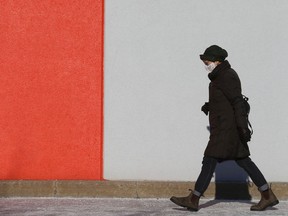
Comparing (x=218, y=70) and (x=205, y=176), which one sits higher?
(x=218, y=70)

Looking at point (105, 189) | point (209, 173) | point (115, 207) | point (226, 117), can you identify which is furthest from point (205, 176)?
point (105, 189)

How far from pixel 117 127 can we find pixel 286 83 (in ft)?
7.07

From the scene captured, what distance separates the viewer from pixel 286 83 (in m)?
10.6

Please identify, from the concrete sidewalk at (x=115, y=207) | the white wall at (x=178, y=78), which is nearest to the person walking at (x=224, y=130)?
the concrete sidewalk at (x=115, y=207)

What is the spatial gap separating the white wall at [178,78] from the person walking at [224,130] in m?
1.34

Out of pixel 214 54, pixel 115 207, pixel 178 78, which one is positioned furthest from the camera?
pixel 178 78

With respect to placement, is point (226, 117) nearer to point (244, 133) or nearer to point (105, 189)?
point (244, 133)

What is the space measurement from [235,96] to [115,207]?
182 centimetres

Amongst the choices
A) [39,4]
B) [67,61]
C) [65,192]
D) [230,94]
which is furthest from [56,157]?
[230,94]

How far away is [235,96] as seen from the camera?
356 inches

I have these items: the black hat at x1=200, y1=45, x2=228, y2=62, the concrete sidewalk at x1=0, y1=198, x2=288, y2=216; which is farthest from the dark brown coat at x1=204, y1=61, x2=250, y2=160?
the concrete sidewalk at x1=0, y1=198, x2=288, y2=216

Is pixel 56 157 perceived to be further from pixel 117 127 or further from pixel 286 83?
pixel 286 83

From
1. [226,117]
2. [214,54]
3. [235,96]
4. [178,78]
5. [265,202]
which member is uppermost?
[214,54]

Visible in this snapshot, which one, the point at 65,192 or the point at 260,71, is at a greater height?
the point at 260,71
